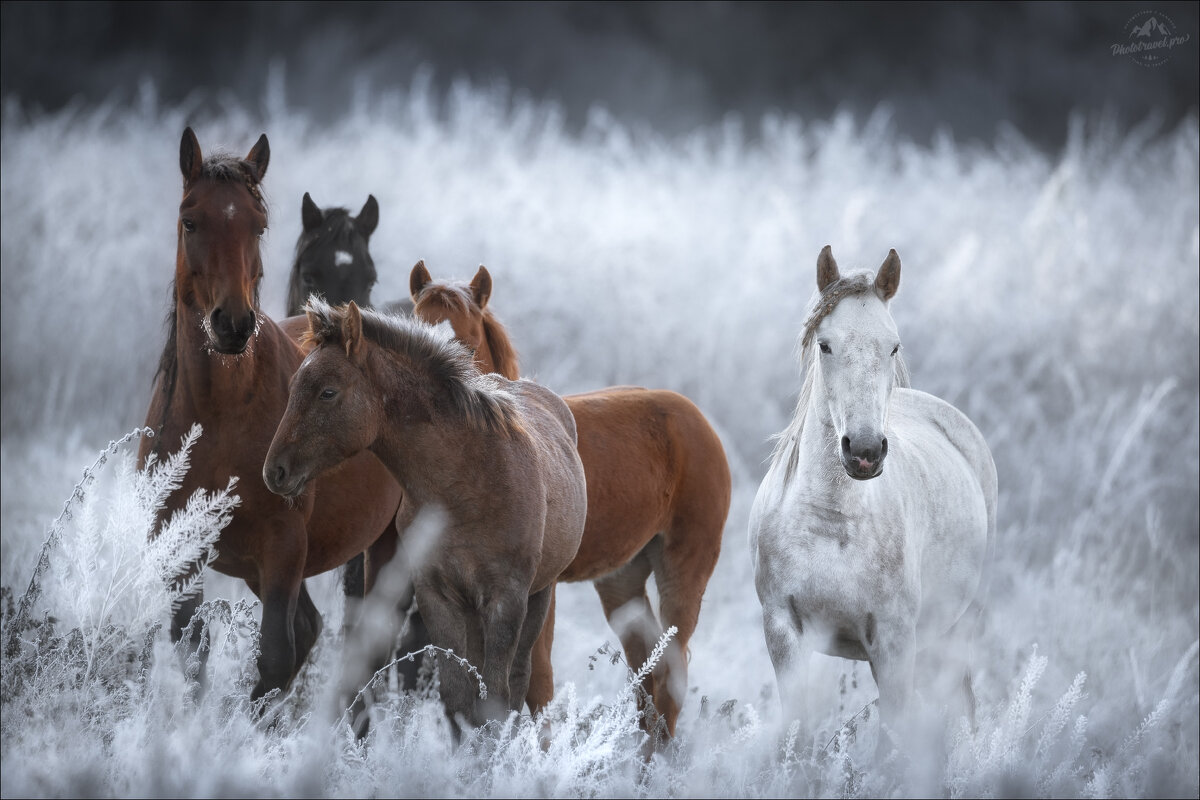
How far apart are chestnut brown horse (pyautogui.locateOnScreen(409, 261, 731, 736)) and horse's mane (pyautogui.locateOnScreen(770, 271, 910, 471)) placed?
3.74 feet

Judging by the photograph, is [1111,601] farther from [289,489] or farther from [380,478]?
[289,489]

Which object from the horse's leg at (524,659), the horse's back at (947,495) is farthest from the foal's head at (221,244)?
the horse's back at (947,495)

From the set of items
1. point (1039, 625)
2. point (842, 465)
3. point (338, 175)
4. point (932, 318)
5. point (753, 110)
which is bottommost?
point (1039, 625)

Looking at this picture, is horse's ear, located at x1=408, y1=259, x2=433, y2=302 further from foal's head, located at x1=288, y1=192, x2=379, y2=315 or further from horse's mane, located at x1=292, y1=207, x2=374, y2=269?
horse's mane, located at x1=292, y1=207, x2=374, y2=269

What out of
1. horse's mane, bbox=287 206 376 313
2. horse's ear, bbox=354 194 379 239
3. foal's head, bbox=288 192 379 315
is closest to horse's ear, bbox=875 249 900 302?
foal's head, bbox=288 192 379 315

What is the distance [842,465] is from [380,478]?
2108mm

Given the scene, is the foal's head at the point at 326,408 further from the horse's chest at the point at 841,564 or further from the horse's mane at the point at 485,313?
the horse's chest at the point at 841,564

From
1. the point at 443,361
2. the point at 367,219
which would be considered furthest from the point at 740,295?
the point at 443,361

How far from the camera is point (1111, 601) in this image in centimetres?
961

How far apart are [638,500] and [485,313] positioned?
1251 millimetres

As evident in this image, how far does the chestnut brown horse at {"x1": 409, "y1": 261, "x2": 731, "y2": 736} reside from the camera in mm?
5551

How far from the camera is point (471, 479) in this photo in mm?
4055

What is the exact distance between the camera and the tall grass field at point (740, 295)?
895 cm

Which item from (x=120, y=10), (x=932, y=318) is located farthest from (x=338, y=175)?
(x=932, y=318)
